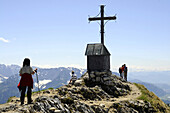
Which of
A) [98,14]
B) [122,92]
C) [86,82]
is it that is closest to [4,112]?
[86,82]

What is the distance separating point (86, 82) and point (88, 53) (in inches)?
186

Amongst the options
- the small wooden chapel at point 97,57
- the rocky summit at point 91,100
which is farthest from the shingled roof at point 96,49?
the rocky summit at point 91,100

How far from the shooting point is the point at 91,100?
2108 cm

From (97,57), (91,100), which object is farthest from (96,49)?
(91,100)

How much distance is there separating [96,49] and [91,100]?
32.6 feet

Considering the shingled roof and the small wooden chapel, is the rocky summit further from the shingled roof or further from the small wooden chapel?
the shingled roof

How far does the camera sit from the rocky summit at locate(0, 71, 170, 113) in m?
14.7

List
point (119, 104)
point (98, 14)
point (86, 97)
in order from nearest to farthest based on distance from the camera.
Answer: point (119, 104) → point (86, 97) → point (98, 14)

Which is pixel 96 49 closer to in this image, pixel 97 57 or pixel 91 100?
pixel 97 57

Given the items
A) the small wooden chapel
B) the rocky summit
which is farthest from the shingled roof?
the rocky summit

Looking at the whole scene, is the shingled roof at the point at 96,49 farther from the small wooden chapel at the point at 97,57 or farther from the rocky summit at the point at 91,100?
the rocky summit at the point at 91,100

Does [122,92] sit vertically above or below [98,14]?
below

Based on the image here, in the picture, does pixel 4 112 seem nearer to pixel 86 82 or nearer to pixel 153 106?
pixel 86 82

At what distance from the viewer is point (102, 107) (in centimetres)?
1803
